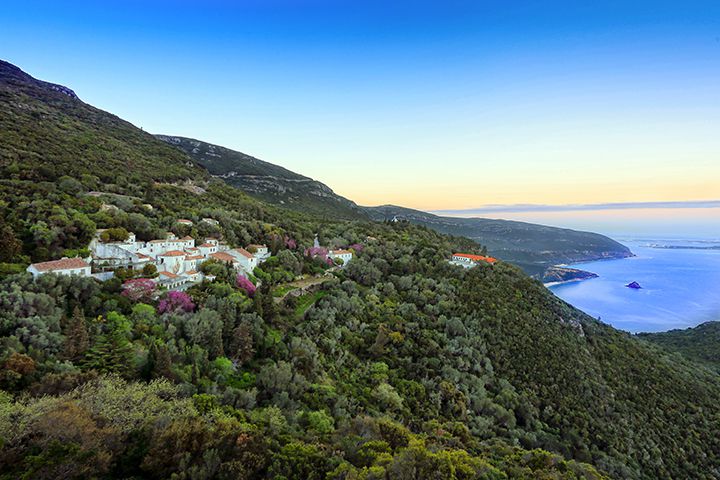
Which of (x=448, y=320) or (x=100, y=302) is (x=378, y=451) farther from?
(x=448, y=320)

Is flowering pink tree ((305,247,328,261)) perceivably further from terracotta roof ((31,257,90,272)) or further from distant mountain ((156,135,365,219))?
distant mountain ((156,135,365,219))

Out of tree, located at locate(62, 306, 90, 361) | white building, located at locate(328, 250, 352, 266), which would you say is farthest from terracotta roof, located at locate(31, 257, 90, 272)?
white building, located at locate(328, 250, 352, 266)

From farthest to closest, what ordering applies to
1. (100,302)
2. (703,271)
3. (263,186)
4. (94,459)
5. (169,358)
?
(703,271) < (263,186) < (100,302) < (169,358) < (94,459)

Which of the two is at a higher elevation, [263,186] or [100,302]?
[263,186]

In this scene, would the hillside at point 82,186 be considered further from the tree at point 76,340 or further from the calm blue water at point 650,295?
the calm blue water at point 650,295

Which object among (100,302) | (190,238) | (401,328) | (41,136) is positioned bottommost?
(401,328)

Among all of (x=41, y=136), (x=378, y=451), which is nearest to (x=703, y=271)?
(x=378, y=451)

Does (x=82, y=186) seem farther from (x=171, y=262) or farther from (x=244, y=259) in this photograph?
(x=244, y=259)
